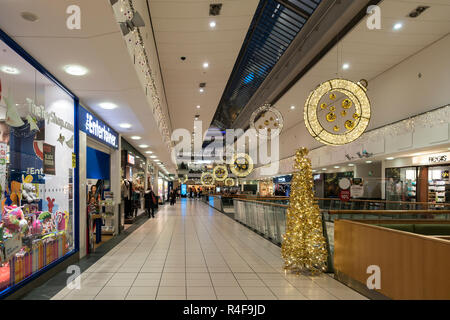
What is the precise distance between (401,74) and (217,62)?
689cm

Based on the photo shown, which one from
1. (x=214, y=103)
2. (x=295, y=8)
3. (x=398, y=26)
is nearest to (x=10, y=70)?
(x=295, y=8)

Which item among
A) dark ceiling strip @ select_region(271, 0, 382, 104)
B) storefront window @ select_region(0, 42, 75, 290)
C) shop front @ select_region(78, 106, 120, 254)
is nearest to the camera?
storefront window @ select_region(0, 42, 75, 290)

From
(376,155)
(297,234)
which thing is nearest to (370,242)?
(297,234)

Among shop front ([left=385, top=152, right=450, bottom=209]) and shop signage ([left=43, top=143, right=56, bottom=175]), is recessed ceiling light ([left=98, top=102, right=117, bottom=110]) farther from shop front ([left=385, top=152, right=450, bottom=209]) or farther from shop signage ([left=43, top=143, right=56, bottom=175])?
shop front ([left=385, top=152, right=450, bottom=209])

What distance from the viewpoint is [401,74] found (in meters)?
11.3

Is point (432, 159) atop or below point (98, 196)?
atop

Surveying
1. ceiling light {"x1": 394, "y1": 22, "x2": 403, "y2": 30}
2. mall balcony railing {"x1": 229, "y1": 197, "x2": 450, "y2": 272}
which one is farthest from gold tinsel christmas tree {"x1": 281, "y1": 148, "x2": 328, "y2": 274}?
ceiling light {"x1": 394, "y1": 22, "x2": 403, "y2": 30}

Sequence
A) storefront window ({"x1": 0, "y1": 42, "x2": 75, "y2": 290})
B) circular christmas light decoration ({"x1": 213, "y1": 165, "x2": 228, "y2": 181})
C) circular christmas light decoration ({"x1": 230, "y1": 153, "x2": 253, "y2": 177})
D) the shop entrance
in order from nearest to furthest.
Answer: storefront window ({"x1": 0, "y1": 42, "x2": 75, "y2": 290}), the shop entrance, circular christmas light decoration ({"x1": 230, "y1": 153, "x2": 253, "y2": 177}), circular christmas light decoration ({"x1": 213, "y1": 165, "x2": 228, "y2": 181})

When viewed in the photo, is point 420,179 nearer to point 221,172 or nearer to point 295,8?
point 295,8

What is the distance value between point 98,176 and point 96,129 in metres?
2.00

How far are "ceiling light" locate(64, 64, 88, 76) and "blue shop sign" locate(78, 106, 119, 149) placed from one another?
4.98ft

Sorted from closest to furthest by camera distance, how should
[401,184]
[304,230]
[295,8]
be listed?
[304,230] < [295,8] < [401,184]

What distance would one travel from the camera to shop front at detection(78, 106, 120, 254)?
666 cm

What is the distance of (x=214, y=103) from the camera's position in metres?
14.2
